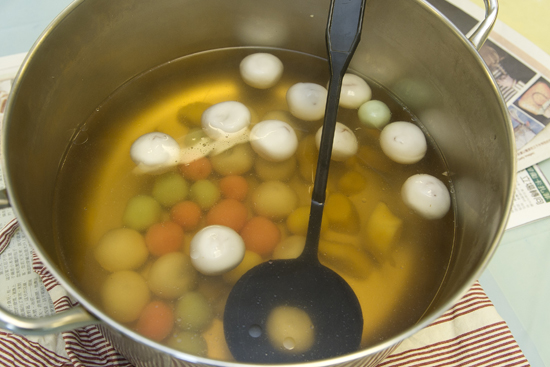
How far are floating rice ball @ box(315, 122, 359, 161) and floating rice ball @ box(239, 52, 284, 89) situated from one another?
0.15 meters

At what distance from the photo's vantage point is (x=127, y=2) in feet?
2.19

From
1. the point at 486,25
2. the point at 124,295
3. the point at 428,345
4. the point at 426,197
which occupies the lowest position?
the point at 124,295

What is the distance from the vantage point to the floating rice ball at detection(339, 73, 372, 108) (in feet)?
2.55

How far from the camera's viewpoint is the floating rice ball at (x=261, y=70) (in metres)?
0.79

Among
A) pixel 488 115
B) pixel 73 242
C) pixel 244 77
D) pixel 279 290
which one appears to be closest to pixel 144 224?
pixel 73 242

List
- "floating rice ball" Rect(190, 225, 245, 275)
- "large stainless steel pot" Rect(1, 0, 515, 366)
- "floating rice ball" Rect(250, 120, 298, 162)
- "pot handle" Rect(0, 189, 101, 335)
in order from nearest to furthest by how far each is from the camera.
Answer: "pot handle" Rect(0, 189, 101, 335), "large stainless steel pot" Rect(1, 0, 515, 366), "floating rice ball" Rect(190, 225, 245, 275), "floating rice ball" Rect(250, 120, 298, 162)

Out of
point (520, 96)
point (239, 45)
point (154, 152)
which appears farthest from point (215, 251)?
point (520, 96)

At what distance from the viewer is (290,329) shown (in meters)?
0.57

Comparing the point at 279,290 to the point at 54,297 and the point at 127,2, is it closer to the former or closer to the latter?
the point at 54,297

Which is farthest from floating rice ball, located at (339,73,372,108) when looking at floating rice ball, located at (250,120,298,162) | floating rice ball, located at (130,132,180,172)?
floating rice ball, located at (130,132,180,172)

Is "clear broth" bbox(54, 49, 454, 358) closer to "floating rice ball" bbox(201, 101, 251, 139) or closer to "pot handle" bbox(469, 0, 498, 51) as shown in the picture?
"floating rice ball" bbox(201, 101, 251, 139)

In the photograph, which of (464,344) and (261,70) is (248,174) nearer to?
(261,70)

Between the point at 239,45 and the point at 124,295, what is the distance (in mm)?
542

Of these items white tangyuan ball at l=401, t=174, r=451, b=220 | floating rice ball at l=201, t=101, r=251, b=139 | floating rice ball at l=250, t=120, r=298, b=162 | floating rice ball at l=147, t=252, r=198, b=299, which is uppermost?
white tangyuan ball at l=401, t=174, r=451, b=220
